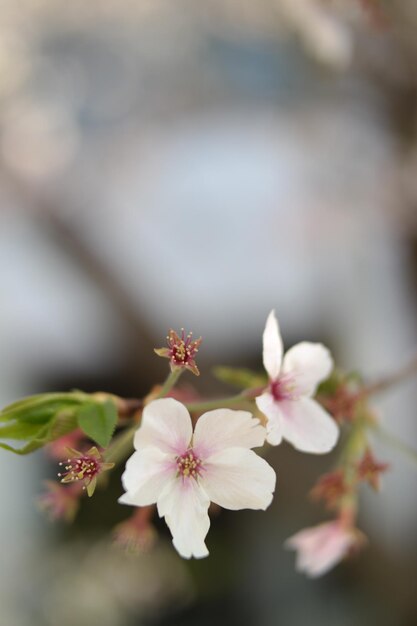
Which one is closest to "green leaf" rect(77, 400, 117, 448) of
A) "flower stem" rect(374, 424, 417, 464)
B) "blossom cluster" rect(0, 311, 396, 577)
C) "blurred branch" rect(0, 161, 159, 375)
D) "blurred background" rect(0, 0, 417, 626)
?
"blossom cluster" rect(0, 311, 396, 577)

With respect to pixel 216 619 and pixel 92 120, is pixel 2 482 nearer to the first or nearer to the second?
pixel 216 619

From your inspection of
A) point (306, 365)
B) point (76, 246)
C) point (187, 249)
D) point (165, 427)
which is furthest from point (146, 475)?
point (187, 249)

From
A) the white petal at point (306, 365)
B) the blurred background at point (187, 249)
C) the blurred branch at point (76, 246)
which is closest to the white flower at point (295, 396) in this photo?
the white petal at point (306, 365)

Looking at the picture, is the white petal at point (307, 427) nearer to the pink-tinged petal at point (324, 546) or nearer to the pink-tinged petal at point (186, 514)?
the pink-tinged petal at point (186, 514)

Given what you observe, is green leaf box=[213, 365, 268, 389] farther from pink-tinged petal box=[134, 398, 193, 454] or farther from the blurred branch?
the blurred branch

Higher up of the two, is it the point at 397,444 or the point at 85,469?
the point at 85,469

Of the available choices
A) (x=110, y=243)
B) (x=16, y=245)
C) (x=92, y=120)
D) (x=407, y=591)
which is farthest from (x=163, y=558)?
(x=92, y=120)

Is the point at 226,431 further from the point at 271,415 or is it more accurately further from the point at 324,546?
the point at 324,546
